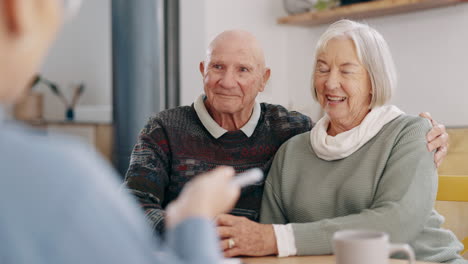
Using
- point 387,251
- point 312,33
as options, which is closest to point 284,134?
point 387,251

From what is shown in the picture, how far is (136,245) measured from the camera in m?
0.47

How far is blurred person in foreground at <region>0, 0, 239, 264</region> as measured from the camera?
1.41ft

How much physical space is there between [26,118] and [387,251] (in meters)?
5.82

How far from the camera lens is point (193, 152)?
167 cm

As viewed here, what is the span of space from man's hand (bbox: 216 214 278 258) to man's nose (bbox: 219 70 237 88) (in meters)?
0.59

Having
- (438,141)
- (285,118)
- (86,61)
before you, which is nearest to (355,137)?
(438,141)

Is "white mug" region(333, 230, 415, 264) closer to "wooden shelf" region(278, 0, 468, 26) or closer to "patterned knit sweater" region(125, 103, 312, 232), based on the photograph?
"patterned knit sweater" region(125, 103, 312, 232)

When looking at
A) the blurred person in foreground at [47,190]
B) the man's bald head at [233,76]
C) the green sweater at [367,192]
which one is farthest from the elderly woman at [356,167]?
the blurred person in foreground at [47,190]

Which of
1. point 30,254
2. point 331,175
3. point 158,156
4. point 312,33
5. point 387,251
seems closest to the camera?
point 30,254

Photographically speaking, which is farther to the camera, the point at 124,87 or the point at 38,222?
the point at 124,87

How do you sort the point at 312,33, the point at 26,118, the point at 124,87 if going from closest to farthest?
the point at 124,87
the point at 312,33
the point at 26,118

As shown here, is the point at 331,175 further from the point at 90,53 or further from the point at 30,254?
the point at 90,53

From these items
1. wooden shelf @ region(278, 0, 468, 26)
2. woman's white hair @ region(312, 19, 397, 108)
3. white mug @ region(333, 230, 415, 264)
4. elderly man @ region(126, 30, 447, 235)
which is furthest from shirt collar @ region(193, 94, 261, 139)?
wooden shelf @ region(278, 0, 468, 26)

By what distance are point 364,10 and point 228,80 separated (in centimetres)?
188
